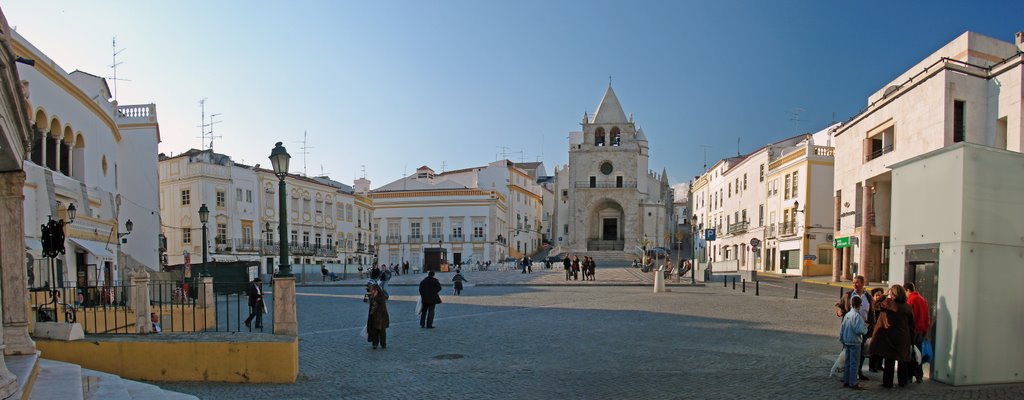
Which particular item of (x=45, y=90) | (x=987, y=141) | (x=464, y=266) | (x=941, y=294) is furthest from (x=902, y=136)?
(x=464, y=266)

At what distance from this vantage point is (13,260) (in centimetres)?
687

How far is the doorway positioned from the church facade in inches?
8.2

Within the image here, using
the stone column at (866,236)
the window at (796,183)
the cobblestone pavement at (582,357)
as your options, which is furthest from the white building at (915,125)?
the cobblestone pavement at (582,357)

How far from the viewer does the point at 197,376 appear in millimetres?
8758

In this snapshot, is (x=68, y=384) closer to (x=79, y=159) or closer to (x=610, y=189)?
(x=79, y=159)

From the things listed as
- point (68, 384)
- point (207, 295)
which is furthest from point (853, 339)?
point (207, 295)

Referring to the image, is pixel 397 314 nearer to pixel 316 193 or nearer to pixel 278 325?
pixel 278 325

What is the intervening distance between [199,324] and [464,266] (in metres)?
40.3

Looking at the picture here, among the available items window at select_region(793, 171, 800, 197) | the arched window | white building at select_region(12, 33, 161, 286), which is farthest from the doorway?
the arched window

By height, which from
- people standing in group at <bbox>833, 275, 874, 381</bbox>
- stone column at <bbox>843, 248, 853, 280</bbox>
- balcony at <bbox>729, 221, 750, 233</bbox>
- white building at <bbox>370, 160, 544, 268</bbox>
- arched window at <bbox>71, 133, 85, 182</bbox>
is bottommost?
people standing in group at <bbox>833, 275, 874, 381</bbox>

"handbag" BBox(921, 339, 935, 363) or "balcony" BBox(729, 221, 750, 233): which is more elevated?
"balcony" BBox(729, 221, 750, 233)

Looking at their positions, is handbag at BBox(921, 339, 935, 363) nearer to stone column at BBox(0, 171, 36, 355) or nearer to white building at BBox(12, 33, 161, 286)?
stone column at BBox(0, 171, 36, 355)

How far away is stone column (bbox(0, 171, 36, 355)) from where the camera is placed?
6594mm

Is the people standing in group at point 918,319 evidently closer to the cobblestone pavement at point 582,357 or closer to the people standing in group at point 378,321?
the cobblestone pavement at point 582,357
